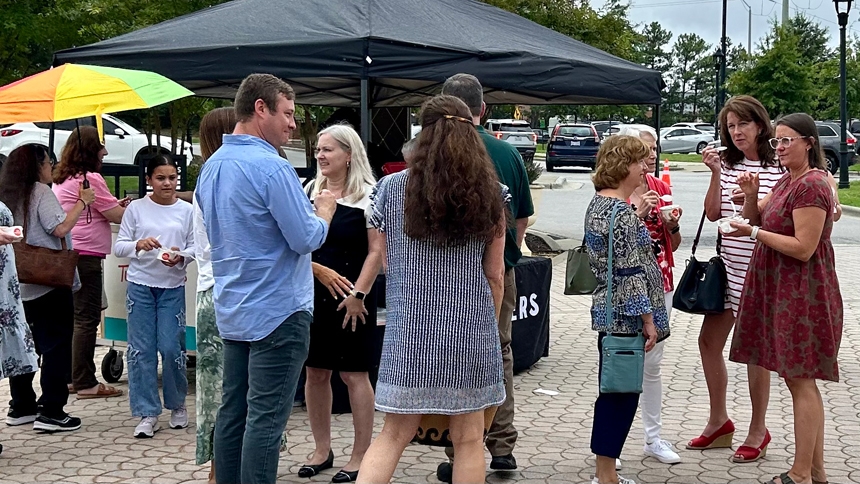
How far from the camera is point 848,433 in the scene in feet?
18.2

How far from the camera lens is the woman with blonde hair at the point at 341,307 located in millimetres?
4777

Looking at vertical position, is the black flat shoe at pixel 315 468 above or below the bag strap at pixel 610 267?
below

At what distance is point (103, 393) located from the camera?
6539 millimetres

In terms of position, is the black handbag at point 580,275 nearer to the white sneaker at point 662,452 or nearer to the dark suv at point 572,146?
the white sneaker at point 662,452

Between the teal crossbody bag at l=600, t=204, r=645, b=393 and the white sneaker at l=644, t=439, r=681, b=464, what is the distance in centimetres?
86

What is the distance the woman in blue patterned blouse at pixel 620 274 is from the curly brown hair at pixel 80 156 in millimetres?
3294

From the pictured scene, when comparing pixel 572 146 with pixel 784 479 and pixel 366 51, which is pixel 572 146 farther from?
pixel 784 479

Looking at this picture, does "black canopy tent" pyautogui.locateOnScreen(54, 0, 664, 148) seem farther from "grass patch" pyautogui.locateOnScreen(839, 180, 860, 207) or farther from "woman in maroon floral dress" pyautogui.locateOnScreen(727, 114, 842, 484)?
"grass patch" pyautogui.locateOnScreen(839, 180, 860, 207)

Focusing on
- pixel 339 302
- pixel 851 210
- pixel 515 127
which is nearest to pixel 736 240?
pixel 339 302

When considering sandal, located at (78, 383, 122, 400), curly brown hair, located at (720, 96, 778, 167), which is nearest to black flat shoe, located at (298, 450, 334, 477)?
sandal, located at (78, 383, 122, 400)

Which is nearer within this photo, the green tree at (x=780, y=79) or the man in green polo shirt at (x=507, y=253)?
the man in green polo shirt at (x=507, y=253)

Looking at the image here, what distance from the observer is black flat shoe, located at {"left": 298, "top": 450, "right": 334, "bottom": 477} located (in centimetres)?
483

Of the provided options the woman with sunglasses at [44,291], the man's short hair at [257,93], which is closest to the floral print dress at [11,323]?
the woman with sunglasses at [44,291]

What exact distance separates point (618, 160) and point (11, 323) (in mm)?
3166
